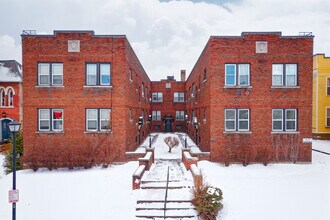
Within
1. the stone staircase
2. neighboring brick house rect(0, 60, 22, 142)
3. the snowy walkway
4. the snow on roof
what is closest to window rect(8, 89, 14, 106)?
neighboring brick house rect(0, 60, 22, 142)

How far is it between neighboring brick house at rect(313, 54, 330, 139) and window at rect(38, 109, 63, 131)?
30413 mm

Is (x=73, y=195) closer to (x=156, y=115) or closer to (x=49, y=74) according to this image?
(x=49, y=74)

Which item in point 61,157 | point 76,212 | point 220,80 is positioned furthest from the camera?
point 220,80

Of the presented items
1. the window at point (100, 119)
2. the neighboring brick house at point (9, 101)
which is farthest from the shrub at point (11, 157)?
the neighboring brick house at point (9, 101)

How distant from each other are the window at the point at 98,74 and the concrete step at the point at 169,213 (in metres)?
10.0

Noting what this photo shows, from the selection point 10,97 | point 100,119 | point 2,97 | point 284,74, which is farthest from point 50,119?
point 2,97

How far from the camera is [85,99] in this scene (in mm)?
16875

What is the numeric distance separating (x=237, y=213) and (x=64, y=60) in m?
14.8

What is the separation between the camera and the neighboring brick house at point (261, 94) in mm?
16828

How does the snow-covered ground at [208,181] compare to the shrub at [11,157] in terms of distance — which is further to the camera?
the shrub at [11,157]

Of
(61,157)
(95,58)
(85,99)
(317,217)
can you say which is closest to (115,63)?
(95,58)

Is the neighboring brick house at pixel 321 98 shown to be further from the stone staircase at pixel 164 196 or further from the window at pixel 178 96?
the stone staircase at pixel 164 196

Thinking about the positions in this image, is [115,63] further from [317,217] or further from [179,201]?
[317,217]

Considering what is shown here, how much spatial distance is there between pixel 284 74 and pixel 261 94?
2.26 meters
